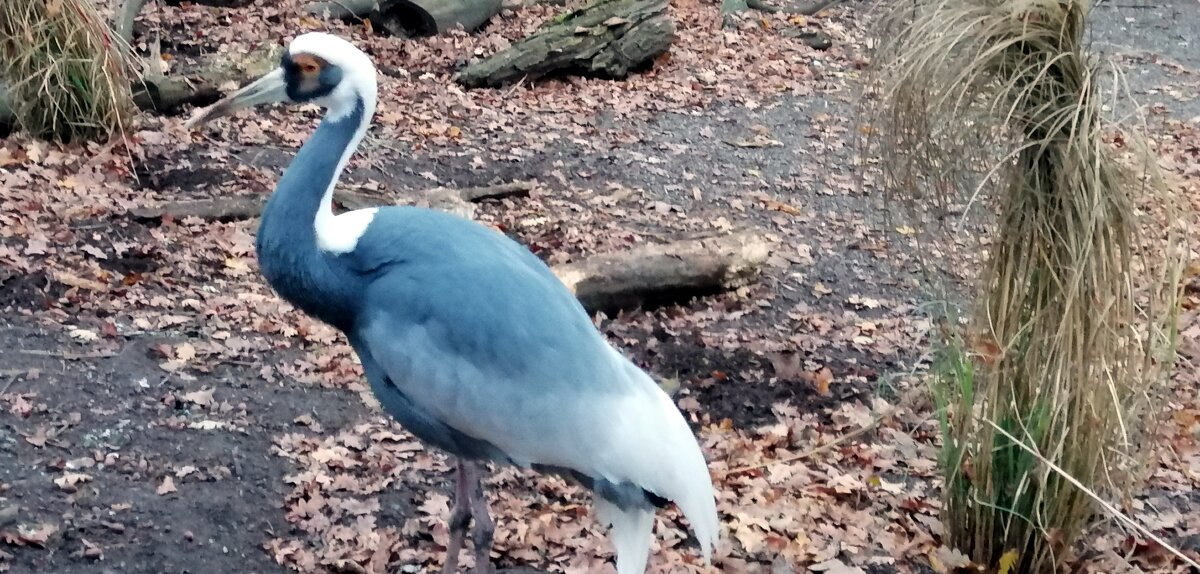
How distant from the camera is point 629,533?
348 cm

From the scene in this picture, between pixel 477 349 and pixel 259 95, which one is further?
pixel 259 95

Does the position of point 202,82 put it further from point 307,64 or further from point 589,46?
Answer: point 307,64

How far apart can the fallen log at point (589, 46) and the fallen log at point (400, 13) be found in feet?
3.34

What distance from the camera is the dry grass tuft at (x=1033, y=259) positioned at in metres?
3.38

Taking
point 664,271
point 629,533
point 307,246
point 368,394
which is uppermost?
point 307,246

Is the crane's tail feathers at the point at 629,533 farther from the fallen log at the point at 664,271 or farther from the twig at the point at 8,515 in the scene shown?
the fallen log at the point at 664,271

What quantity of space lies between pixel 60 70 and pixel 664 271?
446cm

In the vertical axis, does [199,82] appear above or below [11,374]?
below

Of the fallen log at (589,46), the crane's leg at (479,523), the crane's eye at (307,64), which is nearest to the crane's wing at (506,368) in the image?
the crane's leg at (479,523)

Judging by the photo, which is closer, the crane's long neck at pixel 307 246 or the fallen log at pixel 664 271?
the crane's long neck at pixel 307 246

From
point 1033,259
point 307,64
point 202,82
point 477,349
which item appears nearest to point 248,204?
point 202,82

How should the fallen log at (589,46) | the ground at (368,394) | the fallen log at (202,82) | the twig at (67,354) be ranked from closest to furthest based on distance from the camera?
1. the ground at (368,394)
2. the twig at (67,354)
3. the fallen log at (202,82)
4. the fallen log at (589,46)

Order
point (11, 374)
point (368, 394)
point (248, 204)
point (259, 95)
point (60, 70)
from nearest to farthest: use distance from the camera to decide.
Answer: point (259, 95) → point (11, 374) → point (368, 394) → point (248, 204) → point (60, 70)

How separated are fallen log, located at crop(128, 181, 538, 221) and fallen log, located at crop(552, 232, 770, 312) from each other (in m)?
1.31
